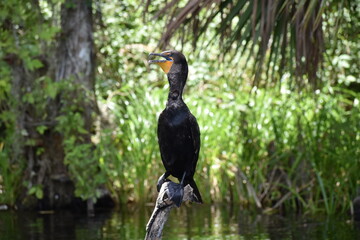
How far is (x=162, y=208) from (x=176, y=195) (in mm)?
192

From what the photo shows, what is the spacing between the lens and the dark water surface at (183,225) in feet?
24.0

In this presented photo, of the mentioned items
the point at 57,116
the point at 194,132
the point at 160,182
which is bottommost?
the point at 160,182

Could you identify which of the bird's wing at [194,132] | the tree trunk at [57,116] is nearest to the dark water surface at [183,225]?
the tree trunk at [57,116]

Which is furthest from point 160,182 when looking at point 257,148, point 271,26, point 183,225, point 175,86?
point 257,148

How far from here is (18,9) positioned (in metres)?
6.55

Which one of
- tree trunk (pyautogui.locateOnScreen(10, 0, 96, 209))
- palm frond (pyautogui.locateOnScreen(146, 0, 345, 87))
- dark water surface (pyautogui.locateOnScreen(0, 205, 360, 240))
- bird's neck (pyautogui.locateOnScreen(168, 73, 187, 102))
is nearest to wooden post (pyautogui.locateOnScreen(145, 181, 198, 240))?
bird's neck (pyautogui.locateOnScreen(168, 73, 187, 102))

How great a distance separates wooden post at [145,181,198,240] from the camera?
3.96m

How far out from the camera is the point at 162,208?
4.07 metres

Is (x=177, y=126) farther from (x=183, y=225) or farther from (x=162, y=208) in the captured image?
(x=183, y=225)

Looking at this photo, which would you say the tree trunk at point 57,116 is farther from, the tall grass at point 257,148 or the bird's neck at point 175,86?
the bird's neck at point 175,86

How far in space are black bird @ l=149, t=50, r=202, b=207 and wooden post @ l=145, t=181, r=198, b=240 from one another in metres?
0.05

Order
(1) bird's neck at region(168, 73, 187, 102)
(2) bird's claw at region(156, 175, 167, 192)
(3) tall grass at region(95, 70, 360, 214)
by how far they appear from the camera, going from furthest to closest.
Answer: (3) tall grass at region(95, 70, 360, 214) < (2) bird's claw at region(156, 175, 167, 192) < (1) bird's neck at region(168, 73, 187, 102)

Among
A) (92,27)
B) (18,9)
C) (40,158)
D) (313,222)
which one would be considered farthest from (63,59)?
(313,222)

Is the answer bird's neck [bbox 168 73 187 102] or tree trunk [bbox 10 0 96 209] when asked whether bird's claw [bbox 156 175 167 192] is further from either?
tree trunk [bbox 10 0 96 209]
